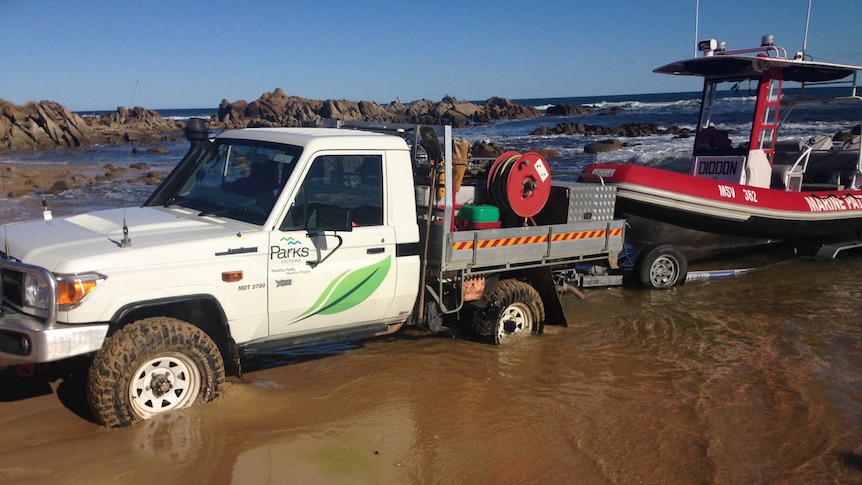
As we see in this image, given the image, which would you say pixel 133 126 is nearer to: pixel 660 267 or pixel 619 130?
pixel 619 130

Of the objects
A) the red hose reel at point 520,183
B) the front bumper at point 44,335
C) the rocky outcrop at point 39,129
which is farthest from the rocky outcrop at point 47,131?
the front bumper at point 44,335

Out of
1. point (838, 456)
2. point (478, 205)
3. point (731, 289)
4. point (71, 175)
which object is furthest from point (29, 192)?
point (838, 456)

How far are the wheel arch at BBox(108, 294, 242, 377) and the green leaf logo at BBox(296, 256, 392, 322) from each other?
538mm

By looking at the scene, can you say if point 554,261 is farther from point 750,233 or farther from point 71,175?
point 71,175

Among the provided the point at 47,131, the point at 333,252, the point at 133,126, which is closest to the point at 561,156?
the point at 333,252

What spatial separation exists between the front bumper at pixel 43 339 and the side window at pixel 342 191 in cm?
144

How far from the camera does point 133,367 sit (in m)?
4.47

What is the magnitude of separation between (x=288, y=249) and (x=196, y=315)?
0.76 metres

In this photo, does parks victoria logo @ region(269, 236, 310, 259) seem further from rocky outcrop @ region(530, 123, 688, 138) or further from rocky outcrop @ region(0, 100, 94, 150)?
rocky outcrop @ region(530, 123, 688, 138)

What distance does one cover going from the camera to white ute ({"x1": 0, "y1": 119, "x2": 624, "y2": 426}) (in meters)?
4.41

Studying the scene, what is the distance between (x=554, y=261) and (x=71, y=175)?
18507 millimetres

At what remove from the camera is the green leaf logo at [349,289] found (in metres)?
5.36

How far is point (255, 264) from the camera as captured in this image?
16.3ft

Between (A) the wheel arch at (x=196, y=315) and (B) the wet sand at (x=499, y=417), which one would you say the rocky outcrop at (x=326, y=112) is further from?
(A) the wheel arch at (x=196, y=315)
